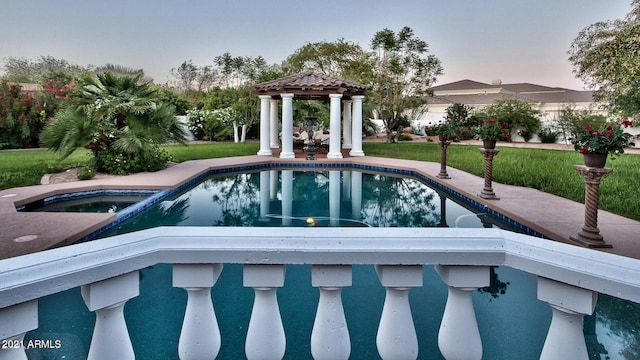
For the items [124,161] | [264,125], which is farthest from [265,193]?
[264,125]

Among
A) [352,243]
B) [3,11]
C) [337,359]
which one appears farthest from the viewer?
[3,11]

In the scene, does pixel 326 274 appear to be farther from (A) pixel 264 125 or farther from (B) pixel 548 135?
(B) pixel 548 135

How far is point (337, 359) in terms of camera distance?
1.25 meters

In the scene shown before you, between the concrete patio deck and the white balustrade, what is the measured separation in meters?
4.78

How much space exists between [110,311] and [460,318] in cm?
102

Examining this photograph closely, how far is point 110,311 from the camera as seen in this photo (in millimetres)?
1127

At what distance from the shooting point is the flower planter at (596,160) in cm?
523

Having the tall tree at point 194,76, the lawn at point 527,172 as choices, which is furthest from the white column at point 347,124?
the tall tree at point 194,76

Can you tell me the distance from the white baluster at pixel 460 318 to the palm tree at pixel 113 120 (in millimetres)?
11739

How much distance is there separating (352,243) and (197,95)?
35138 millimetres

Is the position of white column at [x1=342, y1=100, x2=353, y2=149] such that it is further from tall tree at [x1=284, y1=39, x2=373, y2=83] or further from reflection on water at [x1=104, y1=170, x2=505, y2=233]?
tall tree at [x1=284, y1=39, x2=373, y2=83]

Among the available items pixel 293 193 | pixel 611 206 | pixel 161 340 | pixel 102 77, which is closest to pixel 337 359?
pixel 161 340

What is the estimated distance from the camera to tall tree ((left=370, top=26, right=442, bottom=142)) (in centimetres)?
2409

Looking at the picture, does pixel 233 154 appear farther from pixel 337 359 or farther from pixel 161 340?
pixel 337 359
